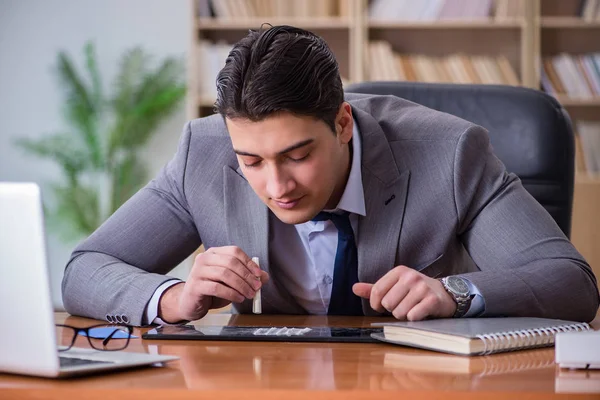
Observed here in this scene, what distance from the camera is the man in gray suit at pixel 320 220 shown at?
5.06 feet

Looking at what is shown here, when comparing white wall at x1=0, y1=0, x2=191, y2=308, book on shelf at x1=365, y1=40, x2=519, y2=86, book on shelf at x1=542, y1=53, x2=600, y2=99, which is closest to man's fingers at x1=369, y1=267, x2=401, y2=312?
book on shelf at x1=365, y1=40, x2=519, y2=86

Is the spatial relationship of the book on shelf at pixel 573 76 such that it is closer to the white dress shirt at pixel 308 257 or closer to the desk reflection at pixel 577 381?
the white dress shirt at pixel 308 257

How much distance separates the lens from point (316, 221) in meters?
1.87

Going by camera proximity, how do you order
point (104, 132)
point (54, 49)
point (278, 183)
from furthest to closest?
point (54, 49), point (104, 132), point (278, 183)

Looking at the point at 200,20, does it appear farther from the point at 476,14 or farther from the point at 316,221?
the point at 316,221

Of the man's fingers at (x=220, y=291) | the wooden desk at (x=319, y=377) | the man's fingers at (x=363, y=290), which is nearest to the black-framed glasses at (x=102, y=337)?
the wooden desk at (x=319, y=377)

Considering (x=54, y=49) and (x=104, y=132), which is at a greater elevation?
(x=54, y=49)

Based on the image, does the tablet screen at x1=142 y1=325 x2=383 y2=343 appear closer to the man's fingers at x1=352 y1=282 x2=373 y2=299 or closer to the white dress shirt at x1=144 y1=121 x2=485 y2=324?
the man's fingers at x1=352 y1=282 x2=373 y2=299

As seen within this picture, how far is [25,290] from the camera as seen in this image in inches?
36.9

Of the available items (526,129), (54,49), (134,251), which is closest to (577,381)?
(134,251)

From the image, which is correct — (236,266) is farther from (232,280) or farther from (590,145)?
(590,145)

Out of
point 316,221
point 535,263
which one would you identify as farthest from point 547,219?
point 316,221

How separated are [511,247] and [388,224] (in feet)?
0.76

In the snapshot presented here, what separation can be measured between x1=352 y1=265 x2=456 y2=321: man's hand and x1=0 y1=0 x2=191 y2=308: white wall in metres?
4.20
